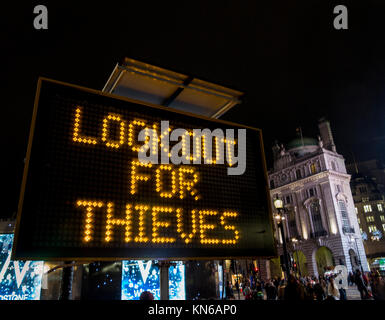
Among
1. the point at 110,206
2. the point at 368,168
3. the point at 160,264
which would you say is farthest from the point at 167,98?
the point at 368,168

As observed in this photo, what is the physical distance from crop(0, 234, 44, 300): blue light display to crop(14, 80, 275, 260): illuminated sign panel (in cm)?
1336

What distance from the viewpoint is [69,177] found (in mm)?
4016

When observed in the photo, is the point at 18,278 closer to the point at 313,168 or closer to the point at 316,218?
the point at 316,218

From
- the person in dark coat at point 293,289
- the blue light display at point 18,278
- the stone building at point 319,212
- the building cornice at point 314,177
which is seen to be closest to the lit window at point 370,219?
the stone building at point 319,212

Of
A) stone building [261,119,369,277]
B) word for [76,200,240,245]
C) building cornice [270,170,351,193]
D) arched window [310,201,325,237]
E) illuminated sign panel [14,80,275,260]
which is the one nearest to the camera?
illuminated sign panel [14,80,275,260]

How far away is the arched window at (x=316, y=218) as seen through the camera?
5412cm

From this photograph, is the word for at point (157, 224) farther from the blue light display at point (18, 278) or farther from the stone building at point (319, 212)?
the stone building at point (319, 212)

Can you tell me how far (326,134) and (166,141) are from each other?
66106 millimetres

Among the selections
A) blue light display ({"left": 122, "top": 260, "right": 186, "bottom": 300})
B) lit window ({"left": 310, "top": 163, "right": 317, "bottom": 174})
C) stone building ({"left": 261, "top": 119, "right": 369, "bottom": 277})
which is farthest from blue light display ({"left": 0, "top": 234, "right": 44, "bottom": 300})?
lit window ({"left": 310, "top": 163, "right": 317, "bottom": 174})

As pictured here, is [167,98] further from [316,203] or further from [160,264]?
[316,203]

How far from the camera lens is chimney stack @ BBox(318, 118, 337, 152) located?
6178cm

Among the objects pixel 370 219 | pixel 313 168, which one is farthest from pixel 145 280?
pixel 370 219

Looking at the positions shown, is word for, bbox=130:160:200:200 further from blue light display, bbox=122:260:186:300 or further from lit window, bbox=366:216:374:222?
lit window, bbox=366:216:374:222

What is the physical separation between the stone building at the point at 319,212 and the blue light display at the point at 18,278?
1652 inches
